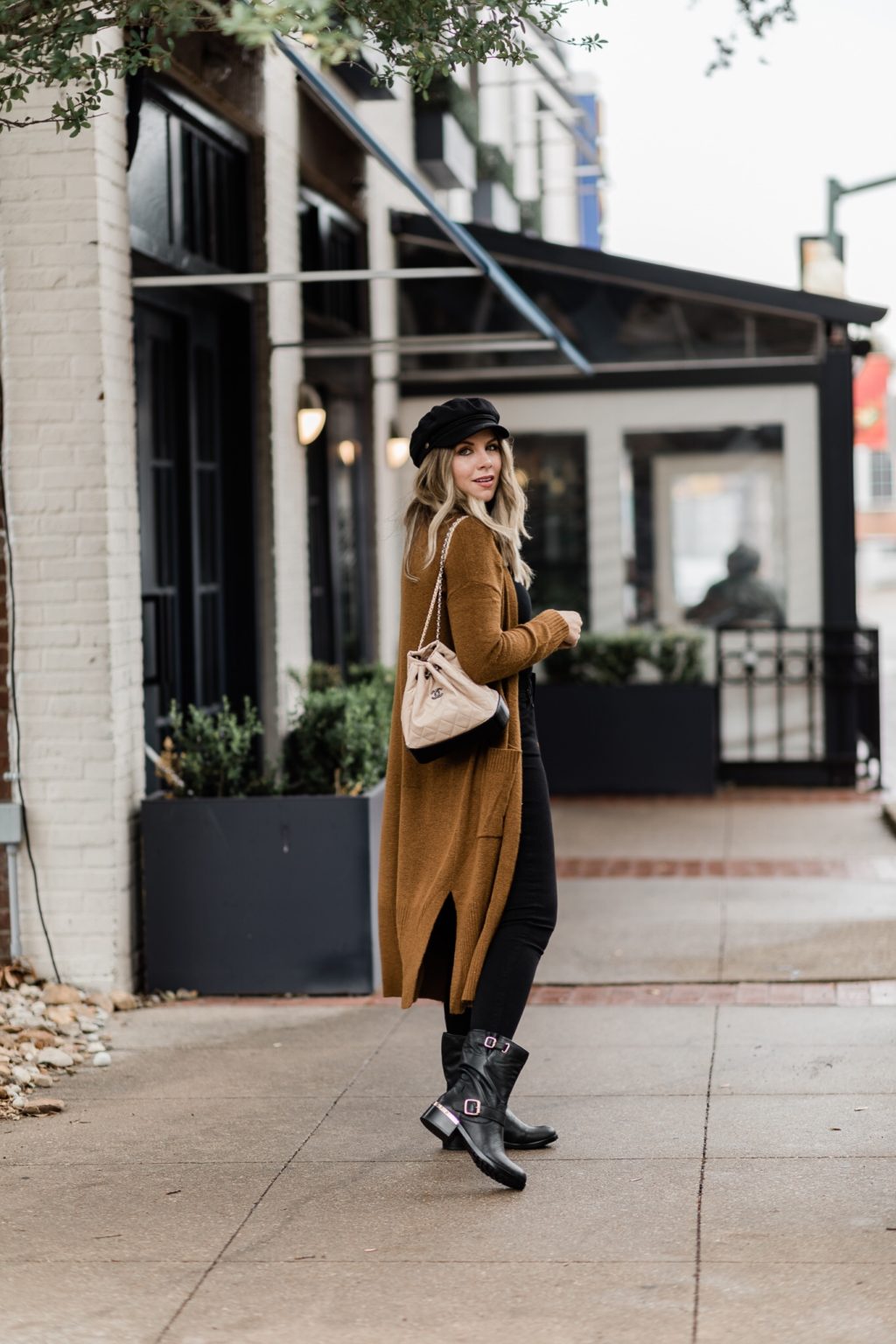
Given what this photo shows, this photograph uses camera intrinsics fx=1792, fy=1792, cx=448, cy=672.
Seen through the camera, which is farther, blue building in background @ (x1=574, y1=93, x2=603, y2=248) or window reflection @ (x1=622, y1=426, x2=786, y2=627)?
blue building in background @ (x1=574, y1=93, x2=603, y2=248)

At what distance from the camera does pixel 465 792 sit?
15.2 ft

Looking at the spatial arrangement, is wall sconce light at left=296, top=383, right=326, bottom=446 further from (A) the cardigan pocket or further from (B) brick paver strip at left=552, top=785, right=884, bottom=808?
(A) the cardigan pocket

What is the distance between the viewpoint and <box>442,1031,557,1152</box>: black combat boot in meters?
4.78

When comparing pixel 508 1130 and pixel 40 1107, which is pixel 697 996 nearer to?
pixel 508 1130

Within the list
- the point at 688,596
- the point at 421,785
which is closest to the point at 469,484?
the point at 421,785

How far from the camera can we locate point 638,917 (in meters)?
8.06

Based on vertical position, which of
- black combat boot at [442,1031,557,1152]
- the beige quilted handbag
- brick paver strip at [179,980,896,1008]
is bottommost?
brick paver strip at [179,980,896,1008]

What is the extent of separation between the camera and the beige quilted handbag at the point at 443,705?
450 centimetres

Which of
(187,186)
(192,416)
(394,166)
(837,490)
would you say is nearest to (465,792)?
(394,166)

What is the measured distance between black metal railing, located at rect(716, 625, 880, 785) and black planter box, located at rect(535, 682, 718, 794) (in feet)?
0.80

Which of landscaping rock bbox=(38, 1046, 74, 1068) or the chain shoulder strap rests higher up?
the chain shoulder strap

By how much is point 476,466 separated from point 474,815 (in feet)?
2.97

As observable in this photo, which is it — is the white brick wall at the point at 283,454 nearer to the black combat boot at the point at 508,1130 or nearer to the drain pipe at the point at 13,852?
the drain pipe at the point at 13,852

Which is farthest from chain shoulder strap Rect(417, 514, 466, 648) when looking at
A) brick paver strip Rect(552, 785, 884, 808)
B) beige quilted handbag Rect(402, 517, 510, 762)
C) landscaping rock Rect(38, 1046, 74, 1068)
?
brick paver strip Rect(552, 785, 884, 808)
